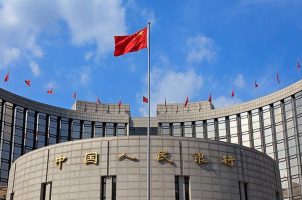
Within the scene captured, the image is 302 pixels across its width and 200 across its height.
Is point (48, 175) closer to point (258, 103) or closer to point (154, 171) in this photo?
point (154, 171)

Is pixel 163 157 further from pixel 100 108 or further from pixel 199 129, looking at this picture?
pixel 100 108

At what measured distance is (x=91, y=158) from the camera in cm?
4494

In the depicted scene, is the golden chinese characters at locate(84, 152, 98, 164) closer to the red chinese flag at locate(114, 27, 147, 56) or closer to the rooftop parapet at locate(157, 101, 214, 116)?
the red chinese flag at locate(114, 27, 147, 56)

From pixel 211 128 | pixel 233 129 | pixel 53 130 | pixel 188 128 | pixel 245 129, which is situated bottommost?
pixel 245 129

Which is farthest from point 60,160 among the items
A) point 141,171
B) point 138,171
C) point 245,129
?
point 245,129

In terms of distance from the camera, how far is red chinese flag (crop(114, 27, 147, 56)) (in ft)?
124

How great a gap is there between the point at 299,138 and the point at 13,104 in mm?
47486

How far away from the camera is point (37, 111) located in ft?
291

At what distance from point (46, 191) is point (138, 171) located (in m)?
9.02

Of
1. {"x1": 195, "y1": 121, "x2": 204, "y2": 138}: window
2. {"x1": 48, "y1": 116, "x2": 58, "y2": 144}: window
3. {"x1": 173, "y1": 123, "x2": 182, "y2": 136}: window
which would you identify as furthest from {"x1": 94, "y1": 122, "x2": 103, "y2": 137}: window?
{"x1": 195, "y1": 121, "x2": 204, "y2": 138}: window

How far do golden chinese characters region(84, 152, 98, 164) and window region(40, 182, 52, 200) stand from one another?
14.2 ft

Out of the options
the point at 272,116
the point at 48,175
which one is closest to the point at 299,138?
the point at 272,116

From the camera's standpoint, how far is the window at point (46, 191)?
45719 millimetres

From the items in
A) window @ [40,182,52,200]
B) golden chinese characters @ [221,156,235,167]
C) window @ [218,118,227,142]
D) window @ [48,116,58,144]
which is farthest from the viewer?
window @ [218,118,227,142]
